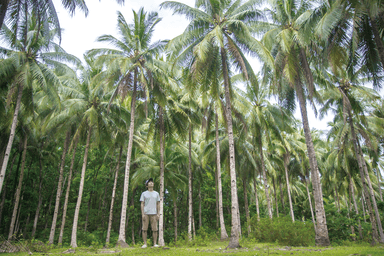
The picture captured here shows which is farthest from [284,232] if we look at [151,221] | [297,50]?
[297,50]

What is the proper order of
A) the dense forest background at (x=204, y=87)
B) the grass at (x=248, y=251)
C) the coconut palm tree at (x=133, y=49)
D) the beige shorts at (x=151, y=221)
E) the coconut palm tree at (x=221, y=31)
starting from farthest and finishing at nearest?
1. the coconut palm tree at (x=133, y=49)
2. the coconut palm tree at (x=221, y=31)
3. the dense forest background at (x=204, y=87)
4. the beige shorts at (x=151, y=221)
5. the grass at (x=248, y=251)

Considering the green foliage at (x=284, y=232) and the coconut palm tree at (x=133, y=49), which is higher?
the coconut palm tree at (x=133, y=49)

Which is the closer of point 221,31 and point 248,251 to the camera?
point 248,251

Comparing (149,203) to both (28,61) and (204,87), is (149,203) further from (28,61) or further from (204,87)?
(28,61)

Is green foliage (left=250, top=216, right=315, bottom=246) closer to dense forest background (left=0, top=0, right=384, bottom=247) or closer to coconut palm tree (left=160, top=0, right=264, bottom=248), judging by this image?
dense forest background (left=0, top=0, right=384, bottom=247)

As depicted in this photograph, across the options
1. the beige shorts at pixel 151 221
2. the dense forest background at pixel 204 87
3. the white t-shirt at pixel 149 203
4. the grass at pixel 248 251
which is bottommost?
the grass at pixel 248 251

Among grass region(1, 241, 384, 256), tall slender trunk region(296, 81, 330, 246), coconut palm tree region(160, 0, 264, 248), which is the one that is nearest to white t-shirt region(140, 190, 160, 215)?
grass region(1, 241, 384, 256)

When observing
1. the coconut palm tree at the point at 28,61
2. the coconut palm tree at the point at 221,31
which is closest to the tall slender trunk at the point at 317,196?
the coconut palm tree at the point at 221,31

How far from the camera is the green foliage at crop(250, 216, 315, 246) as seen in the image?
11.4 meters

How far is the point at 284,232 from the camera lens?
11.7 metres

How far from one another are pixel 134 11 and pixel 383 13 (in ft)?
41.2

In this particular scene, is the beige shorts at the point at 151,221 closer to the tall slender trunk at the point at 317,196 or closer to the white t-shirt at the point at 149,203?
the white t-shirt at the point at 149,203

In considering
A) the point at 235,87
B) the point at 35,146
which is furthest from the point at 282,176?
the point at 35,146

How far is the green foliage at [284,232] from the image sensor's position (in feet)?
37.2
